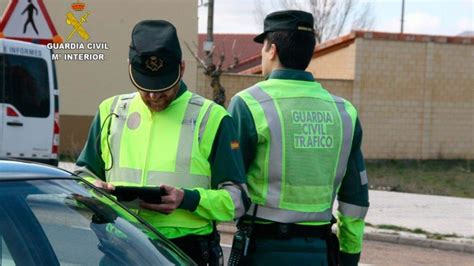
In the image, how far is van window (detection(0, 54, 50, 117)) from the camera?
497 inches

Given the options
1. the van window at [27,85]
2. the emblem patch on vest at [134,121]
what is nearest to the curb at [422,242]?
the van window at [27,85]

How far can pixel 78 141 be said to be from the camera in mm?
27469

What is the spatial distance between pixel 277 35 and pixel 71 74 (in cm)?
2488

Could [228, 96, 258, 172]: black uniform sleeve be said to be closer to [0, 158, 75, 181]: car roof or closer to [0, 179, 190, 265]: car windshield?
[0, 179, 190, 265]: car windshield

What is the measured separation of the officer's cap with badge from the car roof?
59 centimetres

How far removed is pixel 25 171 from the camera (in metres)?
3.36

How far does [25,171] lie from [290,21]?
4.88 feet

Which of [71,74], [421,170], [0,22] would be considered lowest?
[421,170]

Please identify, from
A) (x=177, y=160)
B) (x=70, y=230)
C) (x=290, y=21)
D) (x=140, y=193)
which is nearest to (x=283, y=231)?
(x=177, y=160)

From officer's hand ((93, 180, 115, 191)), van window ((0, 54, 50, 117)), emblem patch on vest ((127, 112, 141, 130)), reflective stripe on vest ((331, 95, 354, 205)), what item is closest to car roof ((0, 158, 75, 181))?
officer's hand ((93, 180, 115, 191))

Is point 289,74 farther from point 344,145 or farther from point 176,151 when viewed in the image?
point 176,151

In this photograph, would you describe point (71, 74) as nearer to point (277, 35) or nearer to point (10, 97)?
point (10, 97)

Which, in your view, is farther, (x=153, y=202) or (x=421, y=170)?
(x=421, y=170)

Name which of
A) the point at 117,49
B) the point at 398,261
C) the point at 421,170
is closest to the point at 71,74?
the point at 117,49
